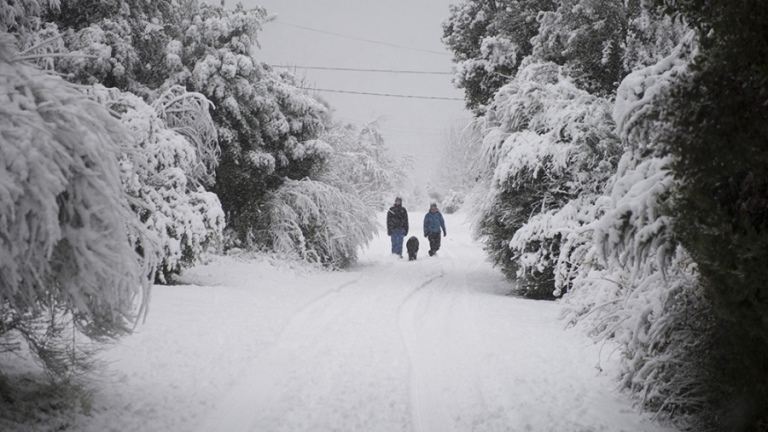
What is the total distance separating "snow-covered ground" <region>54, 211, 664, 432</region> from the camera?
403 cm

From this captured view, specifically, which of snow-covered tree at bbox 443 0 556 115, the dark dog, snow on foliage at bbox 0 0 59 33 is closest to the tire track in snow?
snow-covered tree at bbox 443 0 556 115

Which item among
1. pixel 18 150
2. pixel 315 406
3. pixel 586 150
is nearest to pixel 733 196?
pixel 315 406

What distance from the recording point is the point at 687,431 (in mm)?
3717

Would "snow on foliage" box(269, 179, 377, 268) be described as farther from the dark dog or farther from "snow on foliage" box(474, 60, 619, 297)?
"snow on foliage" box(474, 60, 619, 297)

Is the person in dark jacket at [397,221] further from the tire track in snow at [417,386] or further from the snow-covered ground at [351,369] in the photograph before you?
the tire track in snow at [417,386]

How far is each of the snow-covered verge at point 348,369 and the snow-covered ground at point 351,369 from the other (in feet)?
0.05

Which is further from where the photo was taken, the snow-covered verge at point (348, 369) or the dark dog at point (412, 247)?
the dark dog at point (412, 247)

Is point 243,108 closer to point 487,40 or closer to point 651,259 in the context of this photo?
point 487,40

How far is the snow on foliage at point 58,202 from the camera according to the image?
2.62m

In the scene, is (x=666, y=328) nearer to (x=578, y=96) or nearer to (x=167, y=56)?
(x=578, y=96)

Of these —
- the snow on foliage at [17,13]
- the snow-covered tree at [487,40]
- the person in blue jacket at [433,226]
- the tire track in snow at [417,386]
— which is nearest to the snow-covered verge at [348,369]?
the tire track in snow at [417,386]

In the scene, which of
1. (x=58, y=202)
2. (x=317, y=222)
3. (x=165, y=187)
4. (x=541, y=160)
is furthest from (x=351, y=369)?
(x=317, y=222)

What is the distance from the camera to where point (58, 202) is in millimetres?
2984

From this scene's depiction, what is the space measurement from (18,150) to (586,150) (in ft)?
26.5
